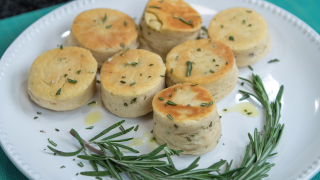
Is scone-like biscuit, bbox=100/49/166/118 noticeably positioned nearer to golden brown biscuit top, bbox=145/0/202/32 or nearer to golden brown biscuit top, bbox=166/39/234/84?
golden brown biscuit top, bbox=166/39/234/84

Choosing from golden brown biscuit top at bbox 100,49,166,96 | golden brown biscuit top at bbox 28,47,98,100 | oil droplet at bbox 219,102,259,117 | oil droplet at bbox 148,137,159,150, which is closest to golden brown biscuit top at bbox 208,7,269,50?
oil droplet at bbox 219,102,259,117

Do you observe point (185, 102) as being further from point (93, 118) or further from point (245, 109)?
point (93, 118)

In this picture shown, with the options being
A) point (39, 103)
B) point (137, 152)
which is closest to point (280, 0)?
point (137, 152)

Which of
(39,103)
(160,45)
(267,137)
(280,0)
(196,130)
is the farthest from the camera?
(280,0)

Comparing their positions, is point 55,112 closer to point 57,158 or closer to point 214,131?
point 57,158

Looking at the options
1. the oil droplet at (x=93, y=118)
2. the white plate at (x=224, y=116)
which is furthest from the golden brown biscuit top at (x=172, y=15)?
the oil droplet at (x=93, y=118)

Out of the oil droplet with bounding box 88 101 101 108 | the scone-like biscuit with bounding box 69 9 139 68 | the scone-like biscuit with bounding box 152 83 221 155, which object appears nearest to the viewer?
the scone-like biscuit with bounding box 152 83 221 155
